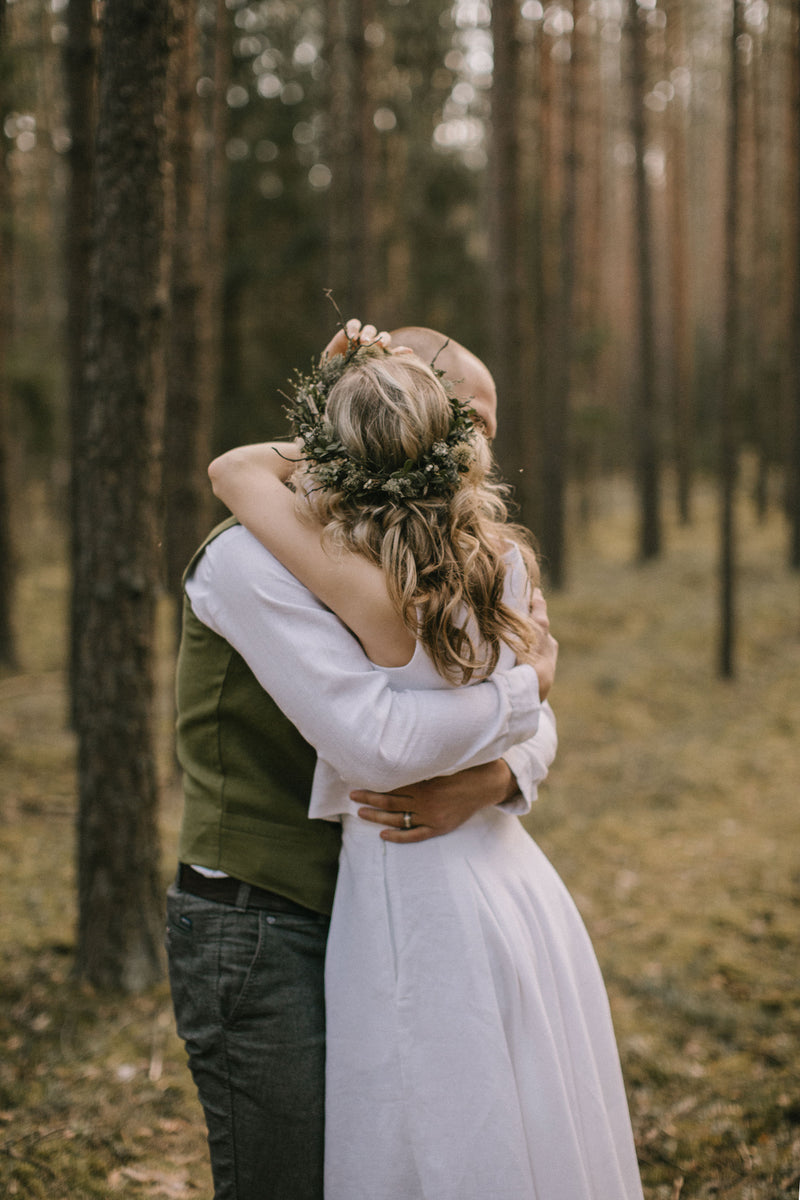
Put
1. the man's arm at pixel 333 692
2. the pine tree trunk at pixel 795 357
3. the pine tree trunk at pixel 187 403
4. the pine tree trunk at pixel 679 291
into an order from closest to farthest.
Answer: the man's arm at pixel 333 692 < the pine tree trunk at pixel 187 403 < the pine tree trunk at pixel 795 357 < the pine tree trunk at pixel 679 291

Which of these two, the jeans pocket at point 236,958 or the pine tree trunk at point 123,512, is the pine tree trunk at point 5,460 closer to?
the pine tree trunk at point 123,512

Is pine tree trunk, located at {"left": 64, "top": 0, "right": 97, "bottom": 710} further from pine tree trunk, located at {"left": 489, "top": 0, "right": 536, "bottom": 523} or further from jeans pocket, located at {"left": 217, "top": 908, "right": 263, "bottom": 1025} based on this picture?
pine tree trunk, located at {"left": 489, "top": 0, "right": 536, "bottom": 523}

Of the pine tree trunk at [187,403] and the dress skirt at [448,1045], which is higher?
the pine tree trunk at [187,403]

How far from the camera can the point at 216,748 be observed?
185 centimetres

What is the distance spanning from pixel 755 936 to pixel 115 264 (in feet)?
15.9

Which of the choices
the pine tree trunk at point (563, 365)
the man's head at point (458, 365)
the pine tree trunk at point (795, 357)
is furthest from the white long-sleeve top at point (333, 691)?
the pine tree trunk at point (795, 357)

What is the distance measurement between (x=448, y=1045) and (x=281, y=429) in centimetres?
1383

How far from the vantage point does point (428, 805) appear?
181 cm

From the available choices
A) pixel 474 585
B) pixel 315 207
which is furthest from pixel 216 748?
pixel 315 207

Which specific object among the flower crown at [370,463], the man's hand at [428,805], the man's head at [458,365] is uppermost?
the man's head at [458,365]

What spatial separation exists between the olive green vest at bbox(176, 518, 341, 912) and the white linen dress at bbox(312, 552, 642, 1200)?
7cm

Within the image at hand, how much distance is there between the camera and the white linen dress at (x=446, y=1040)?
1699 millimetres

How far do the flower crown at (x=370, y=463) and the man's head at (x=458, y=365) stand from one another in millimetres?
290

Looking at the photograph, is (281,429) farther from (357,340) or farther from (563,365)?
(357,340)
